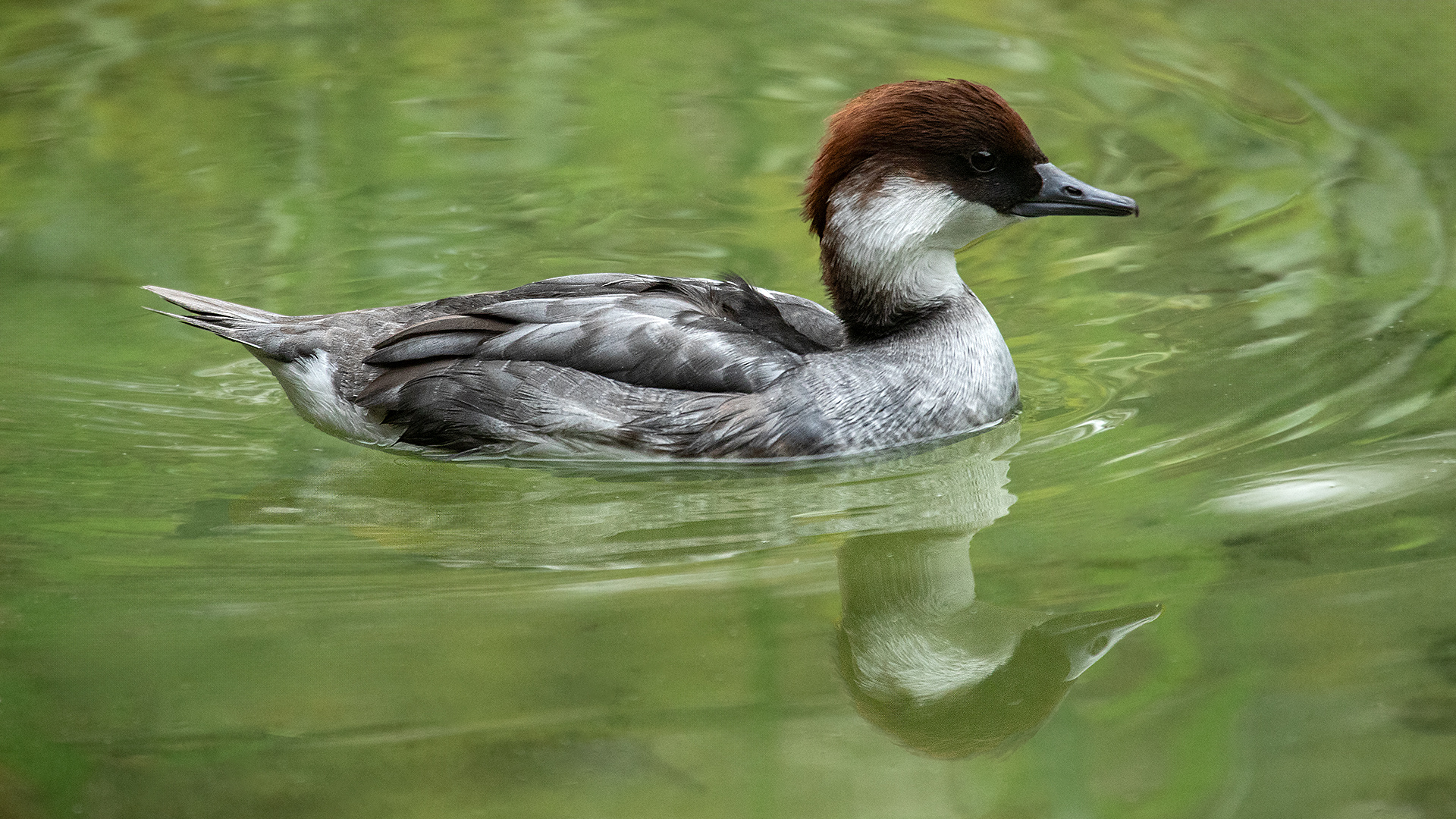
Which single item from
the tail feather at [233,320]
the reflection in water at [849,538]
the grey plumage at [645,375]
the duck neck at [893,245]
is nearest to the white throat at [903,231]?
the duck neck at [893,245]

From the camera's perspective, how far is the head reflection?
384cm

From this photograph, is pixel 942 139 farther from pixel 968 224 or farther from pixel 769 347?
pixel 769 347

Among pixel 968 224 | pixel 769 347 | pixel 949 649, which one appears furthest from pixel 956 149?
pixel 949 649

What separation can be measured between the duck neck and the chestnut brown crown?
2.3 inches

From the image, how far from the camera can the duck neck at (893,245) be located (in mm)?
5711

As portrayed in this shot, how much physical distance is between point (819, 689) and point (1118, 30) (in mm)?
6567

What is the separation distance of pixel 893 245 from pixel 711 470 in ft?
3.57

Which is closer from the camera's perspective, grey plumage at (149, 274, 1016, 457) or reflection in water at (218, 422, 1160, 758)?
reflection in water at (218, 422, 1160, 758)

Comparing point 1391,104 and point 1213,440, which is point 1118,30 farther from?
point 1213,440

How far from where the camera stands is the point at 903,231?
5.75 meters

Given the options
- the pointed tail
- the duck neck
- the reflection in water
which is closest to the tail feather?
the pointed tail

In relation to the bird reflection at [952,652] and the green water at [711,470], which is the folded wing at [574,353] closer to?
the green water at [711,470]

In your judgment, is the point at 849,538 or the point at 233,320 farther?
the point at 233,320

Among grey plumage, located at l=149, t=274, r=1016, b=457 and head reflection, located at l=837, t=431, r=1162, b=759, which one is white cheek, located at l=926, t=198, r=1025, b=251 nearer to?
grey plumage, located at l=149, t=274, r=1016, b=457
